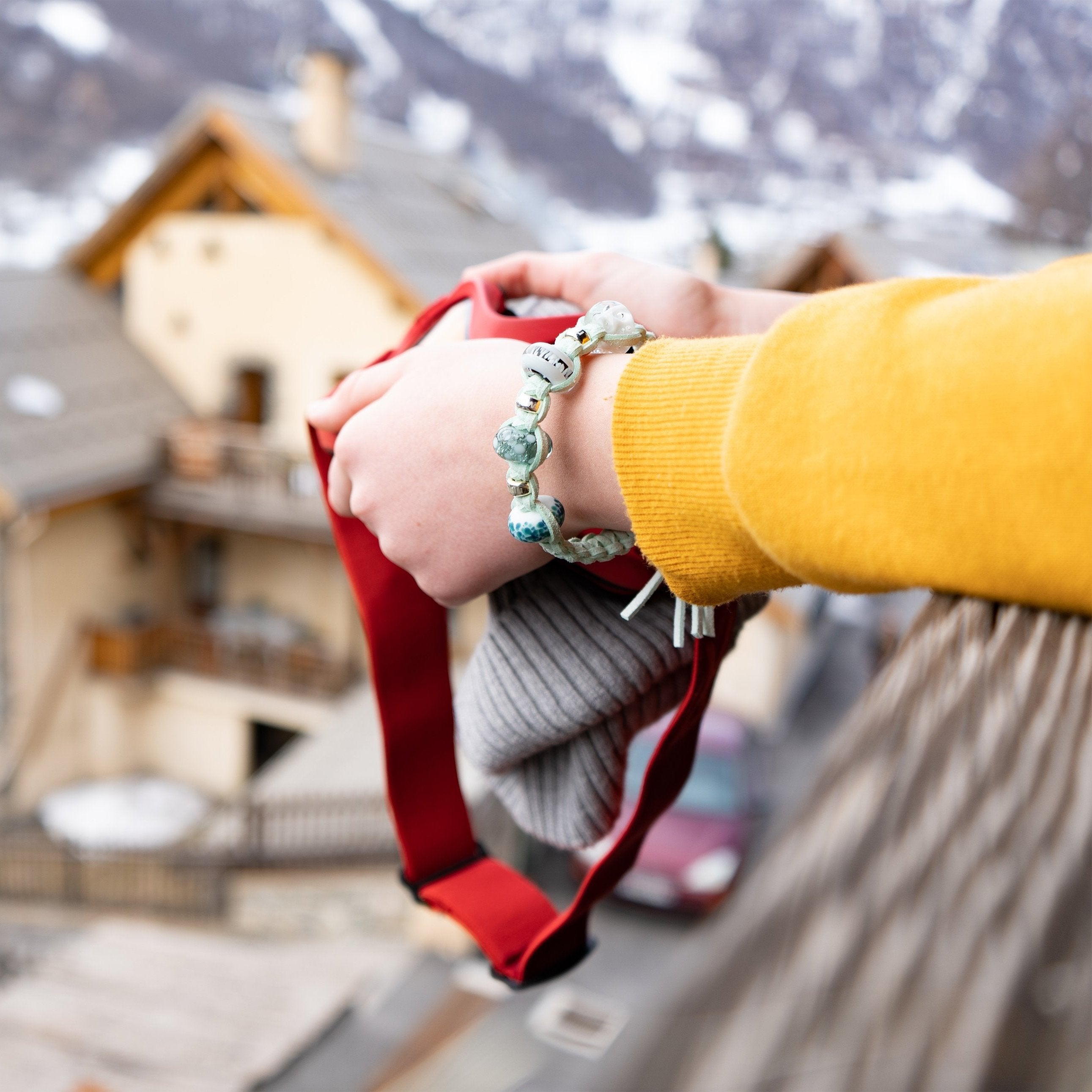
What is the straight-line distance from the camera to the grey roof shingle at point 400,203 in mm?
8398

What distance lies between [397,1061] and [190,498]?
552cm

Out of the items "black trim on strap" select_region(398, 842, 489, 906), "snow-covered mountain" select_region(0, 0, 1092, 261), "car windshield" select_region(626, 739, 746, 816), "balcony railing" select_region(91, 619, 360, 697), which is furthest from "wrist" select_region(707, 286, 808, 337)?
"snow-covered mountain" select_region(0, 0, 1092, 261)

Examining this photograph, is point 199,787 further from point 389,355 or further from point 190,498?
point 389,355

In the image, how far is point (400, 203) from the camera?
931 centimetres

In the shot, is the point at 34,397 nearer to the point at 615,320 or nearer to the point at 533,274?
the point at 533,274

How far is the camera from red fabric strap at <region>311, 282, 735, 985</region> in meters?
0.84

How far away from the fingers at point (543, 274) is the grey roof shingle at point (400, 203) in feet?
23.6

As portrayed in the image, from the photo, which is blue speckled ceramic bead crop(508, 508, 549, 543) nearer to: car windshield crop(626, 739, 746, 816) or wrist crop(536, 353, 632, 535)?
wrist crop(536, 353, 632, 535)

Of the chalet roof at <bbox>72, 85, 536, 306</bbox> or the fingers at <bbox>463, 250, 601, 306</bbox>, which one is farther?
the chalet roof at <bbox>72, 85, 536, 306</bbox>

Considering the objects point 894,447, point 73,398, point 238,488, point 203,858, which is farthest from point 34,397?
point 894,447

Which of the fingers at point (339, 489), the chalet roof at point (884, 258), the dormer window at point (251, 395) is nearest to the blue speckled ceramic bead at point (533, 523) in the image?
the fingers at point (339, 489)

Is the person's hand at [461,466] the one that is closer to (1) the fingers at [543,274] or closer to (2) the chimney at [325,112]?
(1) the fingers at [543,274]

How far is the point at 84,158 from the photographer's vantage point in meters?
49.8

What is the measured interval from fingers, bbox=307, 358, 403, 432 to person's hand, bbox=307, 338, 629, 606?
11 millimetres
